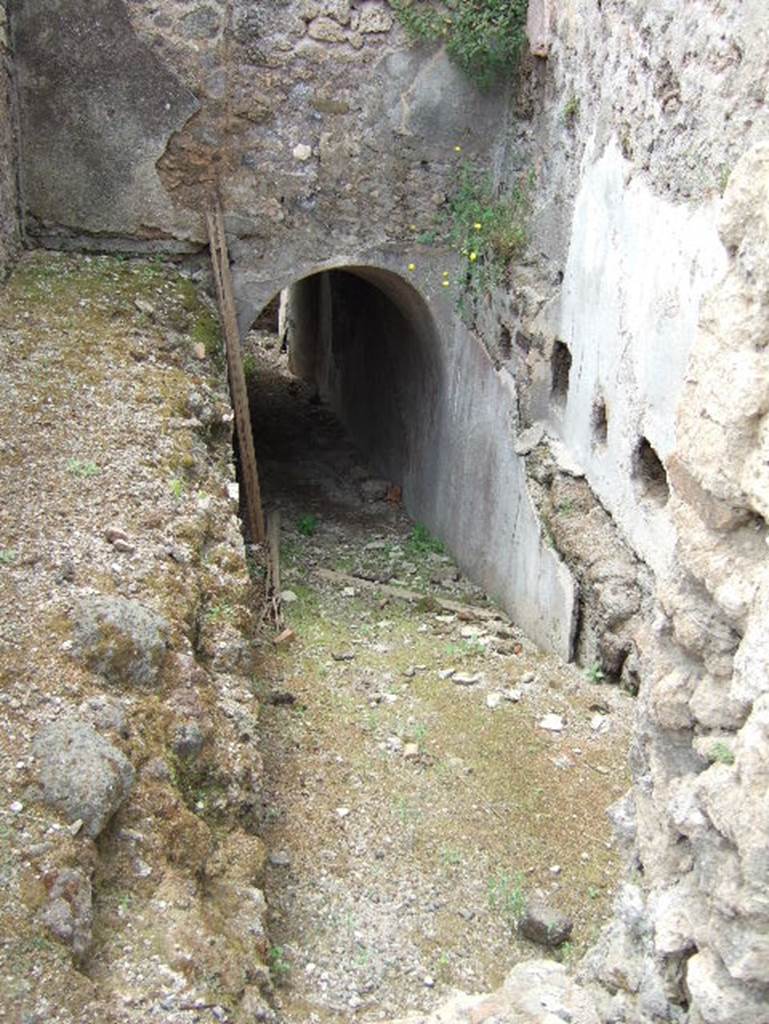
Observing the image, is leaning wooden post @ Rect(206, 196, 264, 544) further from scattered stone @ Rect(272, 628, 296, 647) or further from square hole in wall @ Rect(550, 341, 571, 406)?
square hole in wall @ Rect(550, 341, 571, 406)

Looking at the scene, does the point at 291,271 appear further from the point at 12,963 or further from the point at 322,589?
the point at 12,963

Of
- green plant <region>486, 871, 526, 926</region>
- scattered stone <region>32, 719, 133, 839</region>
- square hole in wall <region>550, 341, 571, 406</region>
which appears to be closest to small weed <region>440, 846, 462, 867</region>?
green plant <region>486, 871, 526, 926</region>

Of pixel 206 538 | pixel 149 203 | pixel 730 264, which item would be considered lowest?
pixel 206 538

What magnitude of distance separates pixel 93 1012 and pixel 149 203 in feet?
17.7

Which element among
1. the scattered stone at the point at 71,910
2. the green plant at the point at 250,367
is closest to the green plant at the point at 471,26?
the scattered stone at the point at 71,910

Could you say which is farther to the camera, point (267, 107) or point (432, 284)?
point (432, 284)

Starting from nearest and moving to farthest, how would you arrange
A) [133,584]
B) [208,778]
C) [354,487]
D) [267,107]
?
[208,778] < [133,584] < [267,107] < [354,487]

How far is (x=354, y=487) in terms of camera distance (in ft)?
31.2

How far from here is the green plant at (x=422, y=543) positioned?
8.03m

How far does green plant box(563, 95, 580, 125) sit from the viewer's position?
19.1 ft

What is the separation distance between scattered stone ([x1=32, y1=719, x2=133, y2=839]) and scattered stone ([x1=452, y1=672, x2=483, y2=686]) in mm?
2744

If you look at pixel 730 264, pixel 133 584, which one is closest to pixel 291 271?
pixel 133 584

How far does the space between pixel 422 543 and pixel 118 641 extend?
4.50m

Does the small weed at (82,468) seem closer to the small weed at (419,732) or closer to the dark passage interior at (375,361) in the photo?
the small weed at (419,732)
